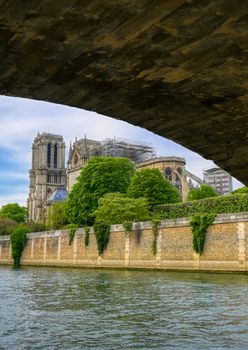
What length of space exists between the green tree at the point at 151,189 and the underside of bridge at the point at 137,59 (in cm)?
4219

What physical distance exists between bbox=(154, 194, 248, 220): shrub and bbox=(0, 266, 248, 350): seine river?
643 inches

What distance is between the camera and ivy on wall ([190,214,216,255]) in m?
30.7

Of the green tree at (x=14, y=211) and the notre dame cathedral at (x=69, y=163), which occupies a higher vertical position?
the notre dame cathedral at (x=69, y=163)

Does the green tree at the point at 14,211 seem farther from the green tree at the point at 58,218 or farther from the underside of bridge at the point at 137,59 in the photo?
the underside of bridge at the point at 137,59

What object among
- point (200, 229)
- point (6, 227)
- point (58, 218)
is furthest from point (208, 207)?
point (6, 227)

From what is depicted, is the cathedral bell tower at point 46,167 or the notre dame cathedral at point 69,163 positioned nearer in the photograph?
the notre dame cathedral at point 69,163

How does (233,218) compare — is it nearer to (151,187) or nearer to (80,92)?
(151,187)

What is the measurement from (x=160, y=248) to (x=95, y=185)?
20.1 m

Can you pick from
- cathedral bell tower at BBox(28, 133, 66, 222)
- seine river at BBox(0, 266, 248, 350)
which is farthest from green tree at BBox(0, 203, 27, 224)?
seine river at BBox(0, 266, 248, 350)

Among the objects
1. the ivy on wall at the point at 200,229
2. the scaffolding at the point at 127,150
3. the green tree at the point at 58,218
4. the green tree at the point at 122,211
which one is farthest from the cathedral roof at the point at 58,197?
the ivy on wall at the point at 200,229

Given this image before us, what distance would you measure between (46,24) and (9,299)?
1477cm

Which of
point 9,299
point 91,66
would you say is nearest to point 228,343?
point 91,66

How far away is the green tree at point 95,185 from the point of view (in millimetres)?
52562

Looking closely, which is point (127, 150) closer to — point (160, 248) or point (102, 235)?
point (102, 235)
